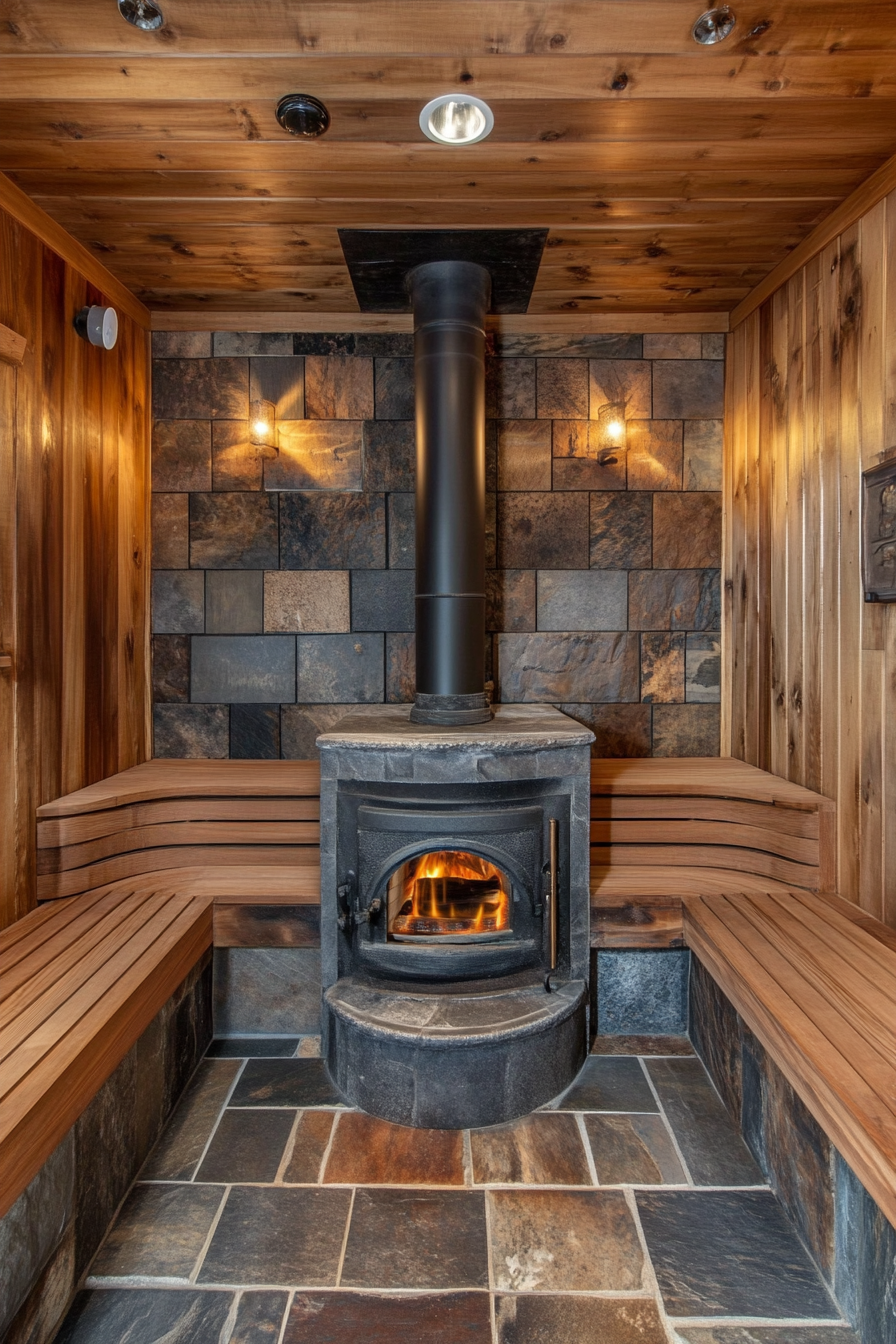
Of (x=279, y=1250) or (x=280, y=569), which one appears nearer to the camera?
(x=279, y=1250)

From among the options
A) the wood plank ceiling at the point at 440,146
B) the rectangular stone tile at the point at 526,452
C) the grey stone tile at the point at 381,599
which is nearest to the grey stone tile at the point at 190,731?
the grey stone tile at the point at 381,599

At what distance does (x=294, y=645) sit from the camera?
3262mm

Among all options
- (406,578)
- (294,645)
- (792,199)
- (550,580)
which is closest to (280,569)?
(294,645)

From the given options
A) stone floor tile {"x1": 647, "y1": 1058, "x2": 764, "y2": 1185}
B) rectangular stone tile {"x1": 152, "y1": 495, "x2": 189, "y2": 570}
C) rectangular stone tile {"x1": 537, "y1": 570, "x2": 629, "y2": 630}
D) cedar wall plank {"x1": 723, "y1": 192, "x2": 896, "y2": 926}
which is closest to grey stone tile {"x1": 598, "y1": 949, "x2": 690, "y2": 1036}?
stone floor tile {"x1": 647, "y1": 1058, "x2": 764, "y2": 1185}

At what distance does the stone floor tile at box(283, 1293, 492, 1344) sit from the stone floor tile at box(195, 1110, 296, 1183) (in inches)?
16.0

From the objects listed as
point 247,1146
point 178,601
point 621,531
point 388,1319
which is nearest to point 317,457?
point 178,601

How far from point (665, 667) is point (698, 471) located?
2.96ft

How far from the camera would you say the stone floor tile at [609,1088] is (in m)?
2.14

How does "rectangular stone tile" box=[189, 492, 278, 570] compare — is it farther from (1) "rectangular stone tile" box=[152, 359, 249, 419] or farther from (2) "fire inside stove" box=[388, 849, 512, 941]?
(2) "fire inside stove" box=[388, 849, 512, 941]

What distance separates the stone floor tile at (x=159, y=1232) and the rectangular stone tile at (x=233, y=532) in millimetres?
2297

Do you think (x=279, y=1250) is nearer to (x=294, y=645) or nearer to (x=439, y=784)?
(x=439, y=784)

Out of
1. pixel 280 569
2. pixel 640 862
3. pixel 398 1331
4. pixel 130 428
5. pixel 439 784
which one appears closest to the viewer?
pixel 398 1331

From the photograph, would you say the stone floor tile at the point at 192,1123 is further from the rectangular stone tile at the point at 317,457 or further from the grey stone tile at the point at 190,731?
the rectangular stone tile at the point at 317,457

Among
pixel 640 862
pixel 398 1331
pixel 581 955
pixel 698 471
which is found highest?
pixel 698 471
